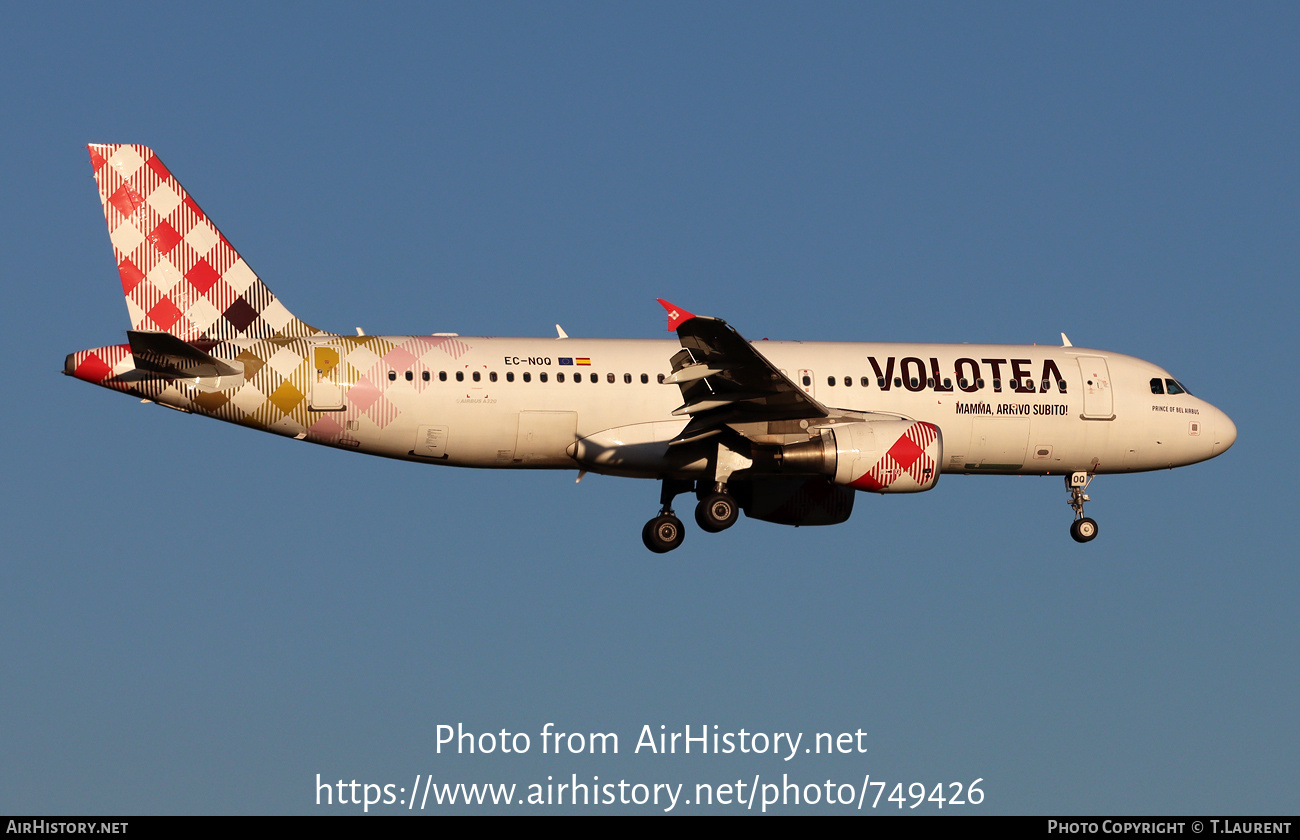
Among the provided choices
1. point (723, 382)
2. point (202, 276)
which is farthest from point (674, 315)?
point (202, 276)

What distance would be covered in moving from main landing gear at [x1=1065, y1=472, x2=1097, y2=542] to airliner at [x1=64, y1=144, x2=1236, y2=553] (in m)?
0.04

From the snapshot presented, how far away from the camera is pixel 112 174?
32.1 meters

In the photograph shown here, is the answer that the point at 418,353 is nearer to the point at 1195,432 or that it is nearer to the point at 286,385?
the point at 286,385

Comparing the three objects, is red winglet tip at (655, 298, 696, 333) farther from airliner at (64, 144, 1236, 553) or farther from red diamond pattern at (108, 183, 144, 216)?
red diamond pattern at (108, 183, 144, 216)

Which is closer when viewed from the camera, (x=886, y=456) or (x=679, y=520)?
(x=886, y=456)

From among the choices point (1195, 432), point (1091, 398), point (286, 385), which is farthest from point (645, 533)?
point (1195, 432)

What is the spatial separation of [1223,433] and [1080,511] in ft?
13.2

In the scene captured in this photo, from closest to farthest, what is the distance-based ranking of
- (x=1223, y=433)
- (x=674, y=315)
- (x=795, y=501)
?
(x=674, y=315) < (x=795, y=501) < (x=1223, y=433)

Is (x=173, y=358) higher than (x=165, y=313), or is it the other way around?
(x=165, y=313)

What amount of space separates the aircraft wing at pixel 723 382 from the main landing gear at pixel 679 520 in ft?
4.63

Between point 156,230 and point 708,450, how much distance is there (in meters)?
12.1

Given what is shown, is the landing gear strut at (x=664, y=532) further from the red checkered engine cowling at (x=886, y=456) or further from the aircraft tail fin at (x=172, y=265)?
the aircraft tail fin at (x=172, y=265)

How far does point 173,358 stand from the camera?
29344 millimetres

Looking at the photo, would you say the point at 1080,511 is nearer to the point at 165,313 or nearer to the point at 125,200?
the point at 165,313
